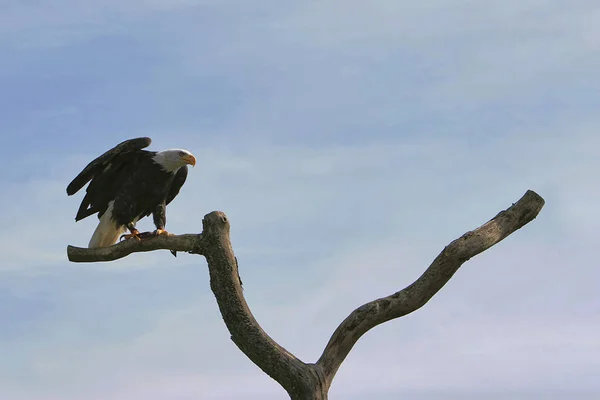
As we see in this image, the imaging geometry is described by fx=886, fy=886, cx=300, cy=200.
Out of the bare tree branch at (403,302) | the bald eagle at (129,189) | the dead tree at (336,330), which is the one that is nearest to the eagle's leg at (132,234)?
the bald eagle at (129,189)

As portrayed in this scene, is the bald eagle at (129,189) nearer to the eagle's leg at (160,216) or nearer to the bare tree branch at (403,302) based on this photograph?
the eagle's leg at (160,216)

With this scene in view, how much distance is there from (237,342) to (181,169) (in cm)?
321

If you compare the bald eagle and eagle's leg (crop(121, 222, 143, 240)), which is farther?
the bald eagle

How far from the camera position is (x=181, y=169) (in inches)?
435

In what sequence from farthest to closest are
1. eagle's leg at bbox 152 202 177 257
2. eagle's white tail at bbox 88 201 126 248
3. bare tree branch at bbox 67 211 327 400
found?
eagle's leg at bbox 152 202 177 257 → eagle's white tail at bbox 88 201 126 248 → bare tree branch at bbox 67 211 327 400

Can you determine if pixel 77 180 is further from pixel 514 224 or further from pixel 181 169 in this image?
pixel 514 224

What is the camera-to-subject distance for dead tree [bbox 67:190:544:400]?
27.3 feet

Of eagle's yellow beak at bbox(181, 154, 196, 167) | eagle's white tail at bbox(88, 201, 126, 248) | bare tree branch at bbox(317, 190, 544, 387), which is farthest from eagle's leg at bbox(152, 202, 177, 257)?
bare tree branch at bbox(317, 190, 544, 387)

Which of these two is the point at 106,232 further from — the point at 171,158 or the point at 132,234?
the point at 171,158

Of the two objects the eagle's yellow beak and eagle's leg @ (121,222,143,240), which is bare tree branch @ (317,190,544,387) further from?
the eagle's yellow beak

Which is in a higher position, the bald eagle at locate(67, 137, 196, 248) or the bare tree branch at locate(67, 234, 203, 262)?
the bald eagle at locate(67, 137, 196, 248)

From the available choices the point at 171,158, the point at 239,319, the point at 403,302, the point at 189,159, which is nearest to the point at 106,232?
the point at 171,158

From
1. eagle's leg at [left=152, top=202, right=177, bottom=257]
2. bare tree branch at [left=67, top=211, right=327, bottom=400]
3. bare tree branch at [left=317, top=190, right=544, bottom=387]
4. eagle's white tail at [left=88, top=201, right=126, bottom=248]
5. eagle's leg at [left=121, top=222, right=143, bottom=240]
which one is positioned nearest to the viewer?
bare tree branch at [left=67, top=211, right=327, bottom=400]

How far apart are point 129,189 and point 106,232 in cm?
58
